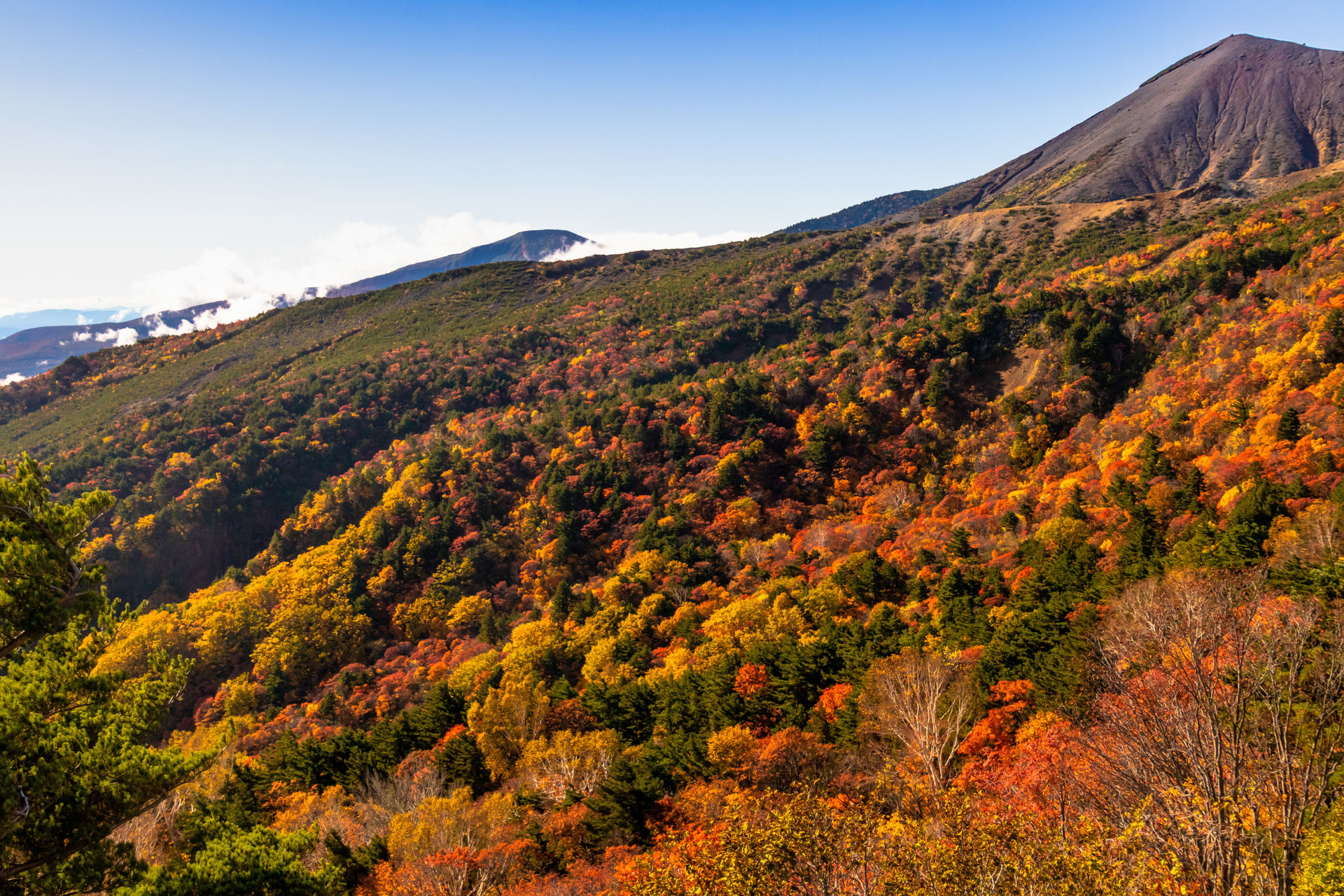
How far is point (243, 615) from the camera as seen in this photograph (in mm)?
87125

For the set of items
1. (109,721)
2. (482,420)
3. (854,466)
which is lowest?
(854,466)

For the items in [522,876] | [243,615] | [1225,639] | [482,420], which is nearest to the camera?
[1225,639]

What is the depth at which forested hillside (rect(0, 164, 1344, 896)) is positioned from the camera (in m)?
17.2

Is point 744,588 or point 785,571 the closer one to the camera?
point 785,571

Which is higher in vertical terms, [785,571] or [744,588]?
[785,571]

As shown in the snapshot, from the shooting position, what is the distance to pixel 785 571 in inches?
2820

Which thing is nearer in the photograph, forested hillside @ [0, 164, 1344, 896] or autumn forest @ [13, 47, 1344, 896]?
autumn forest @ [13, 47, 1344, 896]

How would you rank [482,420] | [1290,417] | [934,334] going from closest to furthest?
[1290,417] → [934,334] → [482,420]

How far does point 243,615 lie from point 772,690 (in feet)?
259

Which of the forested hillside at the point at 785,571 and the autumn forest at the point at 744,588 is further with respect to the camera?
the forested hillside at the point at 785,571

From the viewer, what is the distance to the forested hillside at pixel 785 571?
17.2 metres

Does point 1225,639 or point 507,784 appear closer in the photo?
point 1225,639

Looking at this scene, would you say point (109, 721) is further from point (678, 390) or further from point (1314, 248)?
point (1314, 248)

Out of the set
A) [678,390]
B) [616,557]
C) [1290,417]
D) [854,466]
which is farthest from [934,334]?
[616,557]
